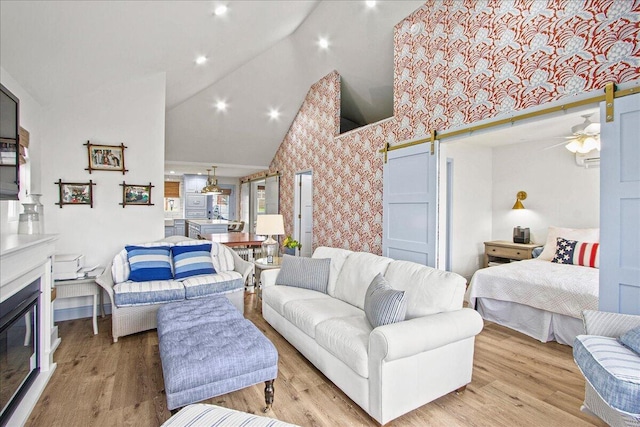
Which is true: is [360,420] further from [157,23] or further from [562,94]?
[157,23]

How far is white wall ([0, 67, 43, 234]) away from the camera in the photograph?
2.54 meters

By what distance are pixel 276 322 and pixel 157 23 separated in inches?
117

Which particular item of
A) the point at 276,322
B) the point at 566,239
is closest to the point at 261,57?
the point at 276,322

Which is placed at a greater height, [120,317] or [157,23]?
[157,23]

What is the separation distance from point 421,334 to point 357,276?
1.11m

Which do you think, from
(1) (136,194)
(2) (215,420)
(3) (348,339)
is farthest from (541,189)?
(1) (136,194)

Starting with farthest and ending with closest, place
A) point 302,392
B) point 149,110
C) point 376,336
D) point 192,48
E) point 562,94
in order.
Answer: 1. point 149,110
2. point 192,48
3. point 562,94
4. point 302,392
5. point 376,336

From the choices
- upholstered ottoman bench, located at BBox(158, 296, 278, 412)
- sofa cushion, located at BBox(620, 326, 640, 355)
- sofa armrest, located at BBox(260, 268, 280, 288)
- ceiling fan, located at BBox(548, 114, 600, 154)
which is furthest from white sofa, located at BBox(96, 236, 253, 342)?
ceiling fan, located at BBox(548, 114, 600, 154)

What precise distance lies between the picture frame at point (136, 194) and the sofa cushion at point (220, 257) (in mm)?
715

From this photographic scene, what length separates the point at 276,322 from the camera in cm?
322

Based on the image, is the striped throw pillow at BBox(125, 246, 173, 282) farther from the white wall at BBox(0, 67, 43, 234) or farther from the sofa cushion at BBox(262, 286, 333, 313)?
the sofa cushion at BBox(262, 286, 333, 313)

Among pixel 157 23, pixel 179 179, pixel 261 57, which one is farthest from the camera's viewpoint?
pixel 179 179

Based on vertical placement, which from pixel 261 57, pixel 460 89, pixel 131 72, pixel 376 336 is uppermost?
pixel 261 57

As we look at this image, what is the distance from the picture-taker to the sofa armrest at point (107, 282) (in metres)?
3.07
